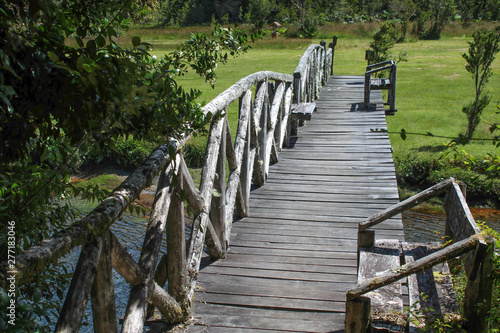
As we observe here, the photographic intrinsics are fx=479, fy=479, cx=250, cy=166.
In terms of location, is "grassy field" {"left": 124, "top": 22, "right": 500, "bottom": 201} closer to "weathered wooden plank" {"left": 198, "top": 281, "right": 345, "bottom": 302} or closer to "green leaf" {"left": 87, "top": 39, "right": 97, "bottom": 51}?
"weathered wooden plank" {"left": 198, "top": 281, "right": 345, "bottom": 302}

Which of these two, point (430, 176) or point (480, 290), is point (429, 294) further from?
point (430, 176)

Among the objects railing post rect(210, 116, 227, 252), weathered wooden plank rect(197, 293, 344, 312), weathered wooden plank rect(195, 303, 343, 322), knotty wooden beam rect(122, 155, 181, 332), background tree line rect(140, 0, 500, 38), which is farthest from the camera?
background tree line rect(140, 0, 500, 38)

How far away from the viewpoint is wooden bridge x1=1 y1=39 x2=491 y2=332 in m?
2.12

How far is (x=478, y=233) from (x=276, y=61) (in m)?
25.2

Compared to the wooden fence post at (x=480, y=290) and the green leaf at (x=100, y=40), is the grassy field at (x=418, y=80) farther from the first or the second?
the green leaf at (x=100, y=40)

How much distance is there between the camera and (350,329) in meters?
2.54

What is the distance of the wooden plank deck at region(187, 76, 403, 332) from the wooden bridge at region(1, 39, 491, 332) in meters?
0.01

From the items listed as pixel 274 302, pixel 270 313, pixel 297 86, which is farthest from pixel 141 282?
pixel 297 86

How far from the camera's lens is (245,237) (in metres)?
4.61

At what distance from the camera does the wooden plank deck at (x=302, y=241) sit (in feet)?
10.9

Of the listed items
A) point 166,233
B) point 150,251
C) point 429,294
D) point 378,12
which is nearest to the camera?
point 150,251

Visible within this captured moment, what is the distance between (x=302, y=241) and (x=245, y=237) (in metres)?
0.55

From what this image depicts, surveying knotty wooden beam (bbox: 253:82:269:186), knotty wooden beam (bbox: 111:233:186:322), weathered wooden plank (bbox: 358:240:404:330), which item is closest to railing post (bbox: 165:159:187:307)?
knotty wooden beam (bbox: 111:233:186:322)

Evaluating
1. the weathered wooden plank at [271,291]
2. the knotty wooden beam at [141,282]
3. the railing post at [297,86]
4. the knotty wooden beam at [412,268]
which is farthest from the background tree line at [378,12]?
the knotty wooden beam at [412,268]
